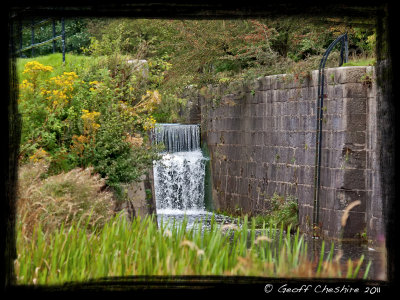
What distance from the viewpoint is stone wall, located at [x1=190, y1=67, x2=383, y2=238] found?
11.5 m

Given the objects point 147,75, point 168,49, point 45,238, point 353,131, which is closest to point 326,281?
point 45,238

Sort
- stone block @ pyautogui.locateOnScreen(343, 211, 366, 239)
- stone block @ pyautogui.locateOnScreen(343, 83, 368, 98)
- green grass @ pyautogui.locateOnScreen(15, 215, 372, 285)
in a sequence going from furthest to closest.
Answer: stone block @ pyautogui.locateOnScreen(343, 83, 368, 98)
stone block @ pyautogui.locateOnScreen(343, 211, 366, 239)
green grass @ pyautogui.locateOnScreen(15, 215, 372, 285)

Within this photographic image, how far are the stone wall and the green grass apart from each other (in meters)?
6.68

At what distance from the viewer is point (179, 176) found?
18.7 m

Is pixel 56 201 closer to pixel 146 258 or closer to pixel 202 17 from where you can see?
pixel 146 258

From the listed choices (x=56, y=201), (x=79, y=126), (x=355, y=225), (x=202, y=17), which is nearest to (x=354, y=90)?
(x=355, y=225)

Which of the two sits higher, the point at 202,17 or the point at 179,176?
the point at 202,17

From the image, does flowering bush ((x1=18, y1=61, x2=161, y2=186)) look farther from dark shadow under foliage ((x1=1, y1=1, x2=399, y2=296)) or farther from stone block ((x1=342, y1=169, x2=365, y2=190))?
dark shadow under foliage ((x1=1, y1=1, x2=399, y2=296))

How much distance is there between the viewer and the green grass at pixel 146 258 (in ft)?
Answer: 13.4

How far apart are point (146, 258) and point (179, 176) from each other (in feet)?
46.2

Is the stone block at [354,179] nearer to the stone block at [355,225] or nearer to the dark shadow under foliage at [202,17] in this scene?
the stone block at [355,225]

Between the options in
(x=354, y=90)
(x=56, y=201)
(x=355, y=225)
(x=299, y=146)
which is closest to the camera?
(x=56, y=201)

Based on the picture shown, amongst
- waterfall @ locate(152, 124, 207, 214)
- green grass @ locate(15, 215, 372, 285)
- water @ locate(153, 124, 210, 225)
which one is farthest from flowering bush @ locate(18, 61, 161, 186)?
water @ locate(153, 124, 210, 225)

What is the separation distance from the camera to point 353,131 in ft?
38.2
